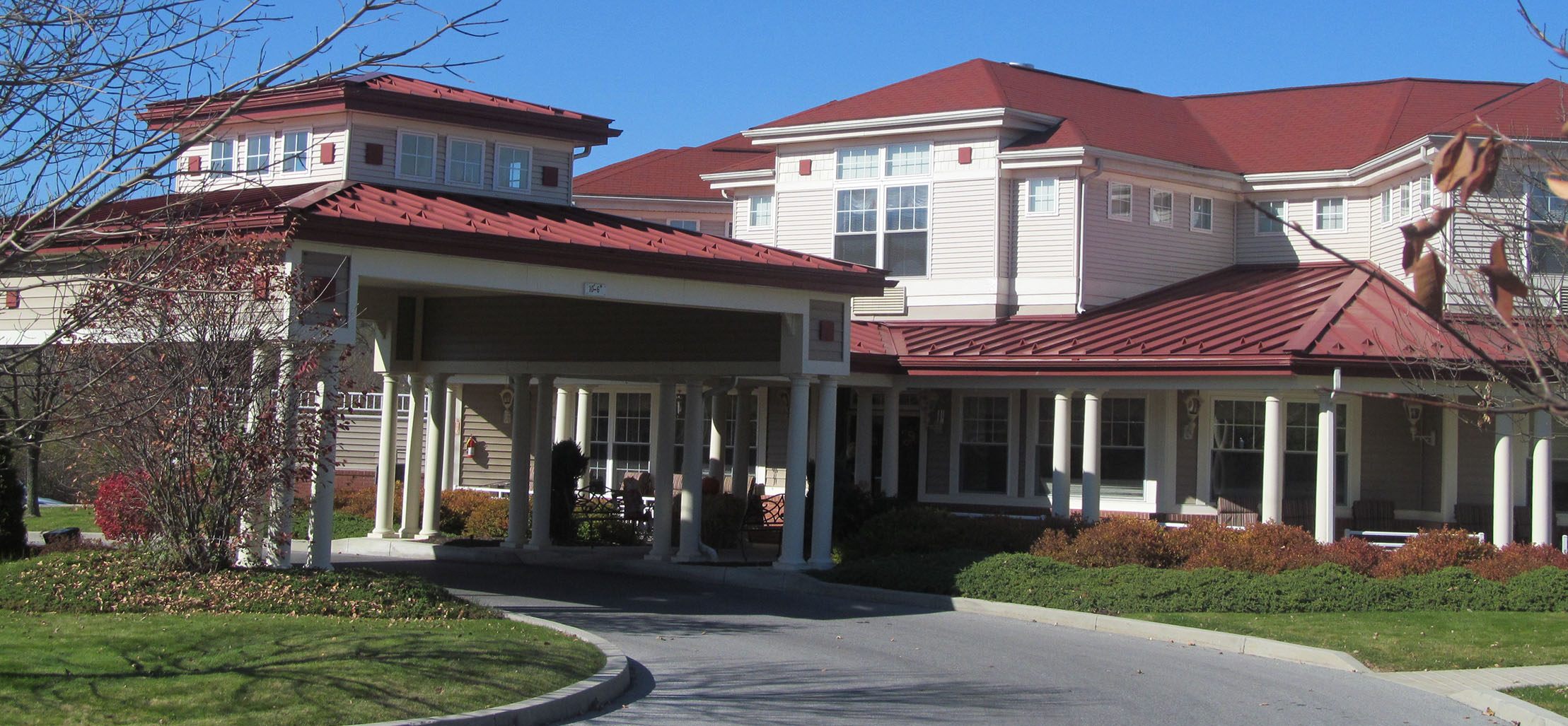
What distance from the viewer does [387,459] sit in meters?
22.6

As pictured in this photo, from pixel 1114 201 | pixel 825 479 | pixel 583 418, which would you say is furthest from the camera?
pixel 583 418

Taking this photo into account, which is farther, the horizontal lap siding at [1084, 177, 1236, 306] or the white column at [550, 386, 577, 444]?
the white column at [550, 386, 577, 444]

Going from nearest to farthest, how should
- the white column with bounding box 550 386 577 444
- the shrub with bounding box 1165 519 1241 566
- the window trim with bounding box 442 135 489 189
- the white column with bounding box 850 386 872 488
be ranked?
the shrub with bounding box 1165 519 1241 566 → the window trim with bounding box 442 135 489 189 → the white column with bounding box 850 386 872 488 → the white column with bounding box 550 386 577 444

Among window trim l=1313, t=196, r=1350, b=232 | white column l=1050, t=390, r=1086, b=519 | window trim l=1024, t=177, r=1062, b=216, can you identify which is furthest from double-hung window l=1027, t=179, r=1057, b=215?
window trim l=1313, t=196, r=1350, b=232

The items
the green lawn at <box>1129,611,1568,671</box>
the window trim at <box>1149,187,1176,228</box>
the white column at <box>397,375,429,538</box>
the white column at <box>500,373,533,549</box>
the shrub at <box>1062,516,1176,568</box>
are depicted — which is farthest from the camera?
the window trim at <box>1149,187,1176,228</box>

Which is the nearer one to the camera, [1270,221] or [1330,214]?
[1330,214]

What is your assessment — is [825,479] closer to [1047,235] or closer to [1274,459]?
[1274,459]

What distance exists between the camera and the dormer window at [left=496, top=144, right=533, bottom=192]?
19.6m

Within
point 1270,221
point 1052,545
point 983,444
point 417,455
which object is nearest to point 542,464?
point 417,455

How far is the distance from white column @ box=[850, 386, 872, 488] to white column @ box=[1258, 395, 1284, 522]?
654 cm

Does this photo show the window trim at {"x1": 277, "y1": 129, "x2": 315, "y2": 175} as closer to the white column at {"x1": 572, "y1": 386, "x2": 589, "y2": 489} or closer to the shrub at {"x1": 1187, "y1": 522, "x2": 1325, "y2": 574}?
the white column at {"x1": 572, "y1": 386, "x2": 589, "y2": 489}

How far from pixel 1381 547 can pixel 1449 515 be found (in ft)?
12.7

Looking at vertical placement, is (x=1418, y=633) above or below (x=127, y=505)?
below

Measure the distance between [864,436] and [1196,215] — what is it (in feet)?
25.7
